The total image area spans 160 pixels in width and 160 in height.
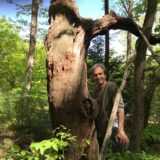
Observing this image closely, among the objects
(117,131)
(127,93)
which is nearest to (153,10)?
(117,131)

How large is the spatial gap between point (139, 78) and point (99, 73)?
1.42m

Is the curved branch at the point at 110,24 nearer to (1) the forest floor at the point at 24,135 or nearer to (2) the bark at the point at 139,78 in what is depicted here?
(2) the bark at the point at 139,78

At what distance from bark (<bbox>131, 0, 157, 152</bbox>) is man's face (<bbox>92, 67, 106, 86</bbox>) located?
1.22 metres

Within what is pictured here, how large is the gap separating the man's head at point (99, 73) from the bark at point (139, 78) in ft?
3.97

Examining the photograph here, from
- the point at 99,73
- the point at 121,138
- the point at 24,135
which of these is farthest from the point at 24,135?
the point at 121,138

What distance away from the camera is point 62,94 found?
446cm

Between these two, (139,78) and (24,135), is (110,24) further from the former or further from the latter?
(24,135)

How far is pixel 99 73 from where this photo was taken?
4871mm

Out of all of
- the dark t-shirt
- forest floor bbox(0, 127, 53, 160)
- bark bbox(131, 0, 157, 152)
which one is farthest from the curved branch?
forest floor bbox(0, 127, 53, 160)

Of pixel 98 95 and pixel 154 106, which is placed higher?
pixel 98 95

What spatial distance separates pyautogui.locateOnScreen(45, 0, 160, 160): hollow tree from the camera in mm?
4461

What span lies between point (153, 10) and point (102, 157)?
10.0ft

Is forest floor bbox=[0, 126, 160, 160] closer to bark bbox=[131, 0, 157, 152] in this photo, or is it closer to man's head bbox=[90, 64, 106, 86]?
bark bbox=[131, 0, 157, 152]

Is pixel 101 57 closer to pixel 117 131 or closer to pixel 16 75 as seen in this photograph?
pixel 117 131
